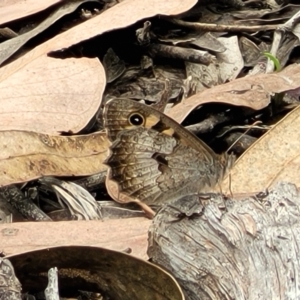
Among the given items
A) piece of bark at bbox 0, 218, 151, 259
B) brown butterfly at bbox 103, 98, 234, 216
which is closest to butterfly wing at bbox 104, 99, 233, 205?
brown butterfly at bbox 103, 98, 234, 216

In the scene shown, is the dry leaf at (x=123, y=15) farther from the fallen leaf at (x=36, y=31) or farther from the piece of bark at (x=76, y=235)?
the piece of bark at (x=76, y=235)

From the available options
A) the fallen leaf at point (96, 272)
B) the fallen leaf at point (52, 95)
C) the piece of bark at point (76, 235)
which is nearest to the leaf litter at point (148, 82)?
the fallen leaf at point (52, 95)

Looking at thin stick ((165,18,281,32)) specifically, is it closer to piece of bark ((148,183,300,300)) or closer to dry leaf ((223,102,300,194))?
dry leaf ((223,102,300,194))

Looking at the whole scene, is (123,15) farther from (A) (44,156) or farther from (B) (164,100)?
(A) (44,156)

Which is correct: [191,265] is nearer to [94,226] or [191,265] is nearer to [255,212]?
[255,212]

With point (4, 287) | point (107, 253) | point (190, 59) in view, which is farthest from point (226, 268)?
point (190, 59)

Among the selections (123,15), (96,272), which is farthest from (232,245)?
(123,15)
